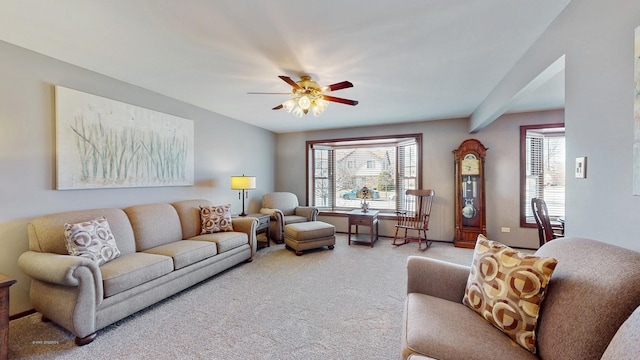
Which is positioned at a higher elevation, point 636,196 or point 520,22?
point 520,22

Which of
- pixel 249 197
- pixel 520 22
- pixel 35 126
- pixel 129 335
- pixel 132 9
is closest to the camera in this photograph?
pixel 132 9

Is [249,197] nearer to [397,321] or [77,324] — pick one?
[77,324]

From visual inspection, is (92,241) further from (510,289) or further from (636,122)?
(636,122)

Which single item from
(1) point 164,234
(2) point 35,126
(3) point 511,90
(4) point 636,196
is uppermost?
(3) point 511,90

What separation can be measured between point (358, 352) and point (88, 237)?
2.47 metres

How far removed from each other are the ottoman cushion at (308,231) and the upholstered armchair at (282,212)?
376mm

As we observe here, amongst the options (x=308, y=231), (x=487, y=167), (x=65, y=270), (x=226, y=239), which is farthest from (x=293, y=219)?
(x=487, y=167)

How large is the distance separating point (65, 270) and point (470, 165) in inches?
208

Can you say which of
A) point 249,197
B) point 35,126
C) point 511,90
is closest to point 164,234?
point 35,126

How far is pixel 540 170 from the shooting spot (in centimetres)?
432

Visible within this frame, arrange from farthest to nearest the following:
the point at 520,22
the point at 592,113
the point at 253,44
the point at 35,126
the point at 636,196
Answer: the point at 35,126, the point at 253,44, the point at 520,22, the point at 592,113, the point at 636,196

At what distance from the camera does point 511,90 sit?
101 inches

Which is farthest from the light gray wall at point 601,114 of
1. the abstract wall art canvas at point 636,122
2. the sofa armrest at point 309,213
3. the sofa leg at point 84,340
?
the sofa armrest at point 309,213

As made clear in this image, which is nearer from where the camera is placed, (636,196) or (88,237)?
(636,196)
